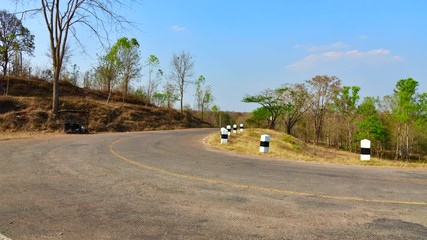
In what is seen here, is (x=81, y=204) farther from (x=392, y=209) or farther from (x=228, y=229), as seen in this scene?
(x=392, y=209)

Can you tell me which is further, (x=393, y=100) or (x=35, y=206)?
(x=393, y=100)

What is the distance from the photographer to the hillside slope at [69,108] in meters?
27.8

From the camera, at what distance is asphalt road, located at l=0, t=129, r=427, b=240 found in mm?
3994

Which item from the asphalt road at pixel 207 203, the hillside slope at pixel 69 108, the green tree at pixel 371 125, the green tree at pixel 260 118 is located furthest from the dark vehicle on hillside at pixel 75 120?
the green tree at pixel 371 125

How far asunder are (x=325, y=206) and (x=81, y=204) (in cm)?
388

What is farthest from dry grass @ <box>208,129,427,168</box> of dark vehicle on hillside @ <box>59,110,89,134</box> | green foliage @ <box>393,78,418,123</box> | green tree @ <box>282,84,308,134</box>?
green foliage @ <box>393,78,418,123</box>

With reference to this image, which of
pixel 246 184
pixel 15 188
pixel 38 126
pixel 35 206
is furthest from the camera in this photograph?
pixel 38 126

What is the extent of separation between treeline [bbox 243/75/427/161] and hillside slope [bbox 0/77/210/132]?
48.2 ft

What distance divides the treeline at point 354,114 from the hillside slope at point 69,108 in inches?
578

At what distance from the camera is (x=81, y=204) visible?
5.15 m

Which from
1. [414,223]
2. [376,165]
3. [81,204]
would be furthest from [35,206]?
[376,165]

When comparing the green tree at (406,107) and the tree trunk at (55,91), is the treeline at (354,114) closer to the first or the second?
the green tree at (406,107)

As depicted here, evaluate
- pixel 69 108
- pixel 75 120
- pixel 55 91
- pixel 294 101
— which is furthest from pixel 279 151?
pixel 294 101

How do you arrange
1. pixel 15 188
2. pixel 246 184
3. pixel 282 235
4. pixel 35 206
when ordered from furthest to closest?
1. pixel 246 184
2. pixel 15 188
3. pixel 35 206
4. pixel 282 235
